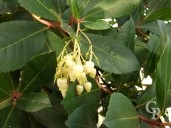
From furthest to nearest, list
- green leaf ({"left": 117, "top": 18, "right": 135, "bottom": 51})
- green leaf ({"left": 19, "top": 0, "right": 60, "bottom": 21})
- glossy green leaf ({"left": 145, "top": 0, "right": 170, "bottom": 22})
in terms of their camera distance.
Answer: glossy green leaf ({"left": 145, "top": 0, "right": 170, "bottom": 22}), green leaf ({"left": 117, "top": 18, "right": 135, "bottom": 51}), green leaf ({"left": 19, "top": 0, "right": 60, "bottom": 21})

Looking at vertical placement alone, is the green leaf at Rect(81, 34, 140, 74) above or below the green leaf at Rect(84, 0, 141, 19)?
below

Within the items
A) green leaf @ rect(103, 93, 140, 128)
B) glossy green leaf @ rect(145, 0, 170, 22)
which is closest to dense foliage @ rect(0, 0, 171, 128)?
green leaf @ rect(103, 93, 140, 128)

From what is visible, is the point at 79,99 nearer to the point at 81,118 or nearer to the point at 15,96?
the point at 81,118

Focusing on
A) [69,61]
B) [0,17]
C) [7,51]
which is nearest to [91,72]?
[69,61]

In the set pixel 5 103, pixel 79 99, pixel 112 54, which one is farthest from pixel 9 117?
pixel 112 54

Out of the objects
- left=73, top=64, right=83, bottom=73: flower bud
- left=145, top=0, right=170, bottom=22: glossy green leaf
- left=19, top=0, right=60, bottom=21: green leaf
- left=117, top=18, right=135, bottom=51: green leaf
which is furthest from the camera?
left=145, top=0, right=170, bottom=22: glossy green leaf

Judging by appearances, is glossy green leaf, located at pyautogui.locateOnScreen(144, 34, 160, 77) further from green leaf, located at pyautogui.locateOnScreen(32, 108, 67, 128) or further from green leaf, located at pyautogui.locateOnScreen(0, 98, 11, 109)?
green leaf, located at pyautogui.locateOnScreen(0, 98, 11, 109)

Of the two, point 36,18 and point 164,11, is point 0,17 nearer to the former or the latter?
point 36,18
